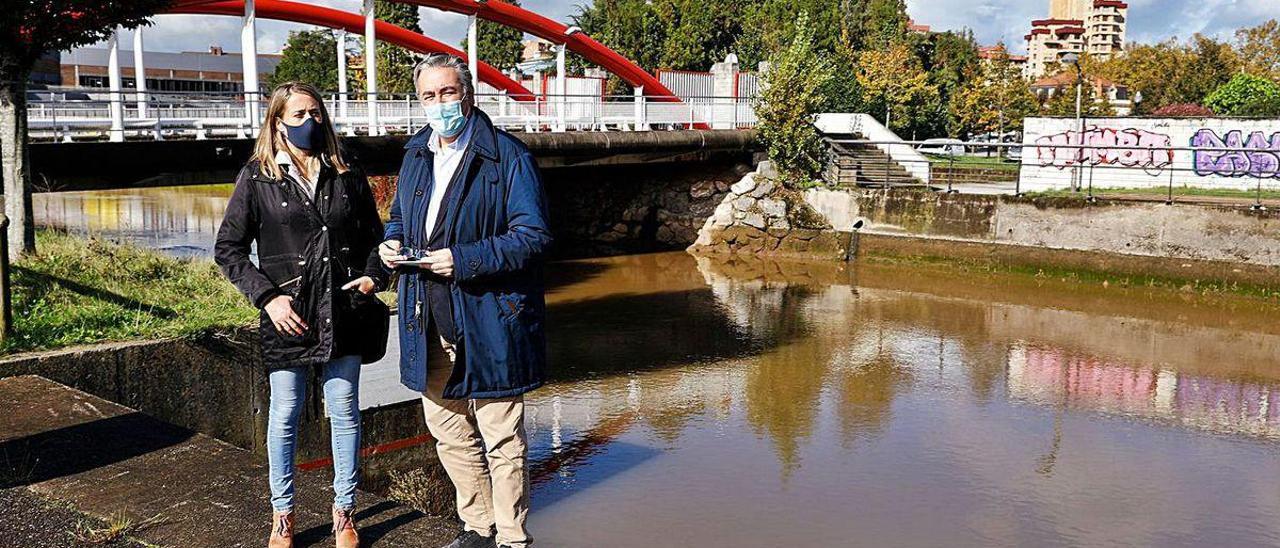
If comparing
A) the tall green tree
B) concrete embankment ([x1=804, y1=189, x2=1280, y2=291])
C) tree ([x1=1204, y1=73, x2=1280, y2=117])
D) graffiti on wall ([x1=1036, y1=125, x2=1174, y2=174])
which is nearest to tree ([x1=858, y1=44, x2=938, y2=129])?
the tall green tree

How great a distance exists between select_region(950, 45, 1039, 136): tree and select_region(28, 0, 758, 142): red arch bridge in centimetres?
1862

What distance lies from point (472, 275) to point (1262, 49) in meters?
52.8

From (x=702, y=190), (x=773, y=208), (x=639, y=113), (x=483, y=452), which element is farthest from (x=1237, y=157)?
(x=483, y=452)

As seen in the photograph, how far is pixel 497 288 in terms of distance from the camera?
338 cm

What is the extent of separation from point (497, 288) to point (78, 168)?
10773 millimetres

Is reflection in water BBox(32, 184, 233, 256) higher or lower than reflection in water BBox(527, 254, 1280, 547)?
higher

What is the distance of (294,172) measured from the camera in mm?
3557

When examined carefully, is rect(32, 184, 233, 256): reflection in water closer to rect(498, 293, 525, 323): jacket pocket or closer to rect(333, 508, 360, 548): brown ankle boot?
rect(333, 508, 360, 548): brown ankle boot

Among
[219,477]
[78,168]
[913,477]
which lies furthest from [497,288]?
[78,168]

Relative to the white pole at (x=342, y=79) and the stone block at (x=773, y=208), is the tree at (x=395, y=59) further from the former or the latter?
the stone block at (x=773, y=208)

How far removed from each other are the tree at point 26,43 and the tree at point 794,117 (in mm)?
15136

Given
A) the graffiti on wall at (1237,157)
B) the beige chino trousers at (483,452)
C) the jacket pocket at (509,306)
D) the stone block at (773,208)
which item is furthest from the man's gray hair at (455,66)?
the graffiti on wall at (1237,157)

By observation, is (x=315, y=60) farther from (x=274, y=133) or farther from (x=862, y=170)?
(x=274, y=133)

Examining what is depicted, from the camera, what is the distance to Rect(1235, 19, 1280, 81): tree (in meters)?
46.2
